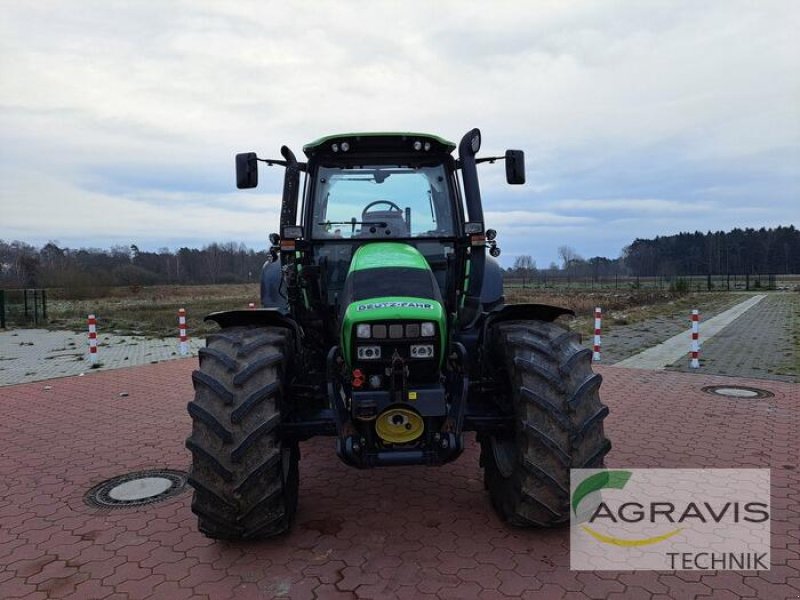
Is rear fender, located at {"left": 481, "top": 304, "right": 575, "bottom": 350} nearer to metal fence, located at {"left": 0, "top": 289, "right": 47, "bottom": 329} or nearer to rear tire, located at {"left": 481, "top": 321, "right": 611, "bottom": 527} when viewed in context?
rear tire, located at {"left": 481, "top": 321, "right": 611, "bottom": 527}

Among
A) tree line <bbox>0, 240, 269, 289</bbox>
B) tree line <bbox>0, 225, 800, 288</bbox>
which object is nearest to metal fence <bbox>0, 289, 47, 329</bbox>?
tree line <bbox>0, 240, 269, 289</bbox>

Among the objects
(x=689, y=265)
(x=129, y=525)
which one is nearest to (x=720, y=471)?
(x=129, y=525)

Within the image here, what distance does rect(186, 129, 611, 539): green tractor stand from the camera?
3.41 meters

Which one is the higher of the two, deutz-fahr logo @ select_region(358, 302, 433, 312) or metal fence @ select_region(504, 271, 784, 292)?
deutz-fahr logo @ select_region(358, 302, 433, 312)

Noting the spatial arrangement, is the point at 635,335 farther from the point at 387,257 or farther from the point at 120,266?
the point at 120,266

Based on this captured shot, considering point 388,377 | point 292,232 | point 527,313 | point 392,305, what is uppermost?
point 292,232

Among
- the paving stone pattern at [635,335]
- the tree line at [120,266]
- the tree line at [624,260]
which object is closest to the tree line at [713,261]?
the tree line at [624,260]

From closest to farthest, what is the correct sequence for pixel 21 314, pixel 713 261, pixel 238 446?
pixel 238 446, pixel 21 314, pixel 713 261

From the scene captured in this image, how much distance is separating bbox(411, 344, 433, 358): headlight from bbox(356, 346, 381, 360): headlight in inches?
8.8

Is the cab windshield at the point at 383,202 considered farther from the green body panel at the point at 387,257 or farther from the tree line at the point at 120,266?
the tree line at the point at 120,266

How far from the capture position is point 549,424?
3461 mm

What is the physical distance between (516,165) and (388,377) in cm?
214

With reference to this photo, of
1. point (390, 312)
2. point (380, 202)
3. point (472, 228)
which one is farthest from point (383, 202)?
point (390, 312)

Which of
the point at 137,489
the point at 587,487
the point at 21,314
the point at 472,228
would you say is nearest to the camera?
the point at 587,487
